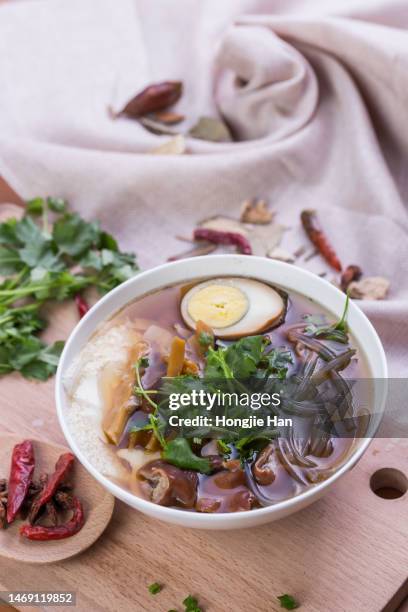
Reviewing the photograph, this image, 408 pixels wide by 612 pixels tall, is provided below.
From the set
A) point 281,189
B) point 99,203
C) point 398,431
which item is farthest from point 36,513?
point 281,189

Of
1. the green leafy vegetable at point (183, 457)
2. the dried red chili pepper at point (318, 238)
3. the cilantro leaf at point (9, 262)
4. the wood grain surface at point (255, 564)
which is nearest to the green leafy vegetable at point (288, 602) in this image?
the wood grain surface at point (255, 564)

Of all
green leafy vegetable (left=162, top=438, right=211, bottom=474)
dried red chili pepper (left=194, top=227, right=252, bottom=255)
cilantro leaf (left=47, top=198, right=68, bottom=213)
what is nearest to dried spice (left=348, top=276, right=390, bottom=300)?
dried red chili pepper (left=194, top=227, right=252, bottom=255)

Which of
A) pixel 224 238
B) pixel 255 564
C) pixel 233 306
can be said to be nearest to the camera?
pixel 255 564

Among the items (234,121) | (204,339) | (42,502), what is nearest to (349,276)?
(204,339)

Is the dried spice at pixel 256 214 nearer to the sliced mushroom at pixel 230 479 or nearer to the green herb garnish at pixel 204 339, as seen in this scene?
the green herb garnish at pixel 204 339

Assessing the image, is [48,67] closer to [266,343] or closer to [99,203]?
[99,203]

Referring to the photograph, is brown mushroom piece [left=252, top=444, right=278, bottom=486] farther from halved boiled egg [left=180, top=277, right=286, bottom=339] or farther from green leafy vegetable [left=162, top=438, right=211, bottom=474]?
halved boiled egg [left=180, top=277, right=286, bottom=339]

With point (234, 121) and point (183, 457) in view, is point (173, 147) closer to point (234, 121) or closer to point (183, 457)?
point (234, 121)
